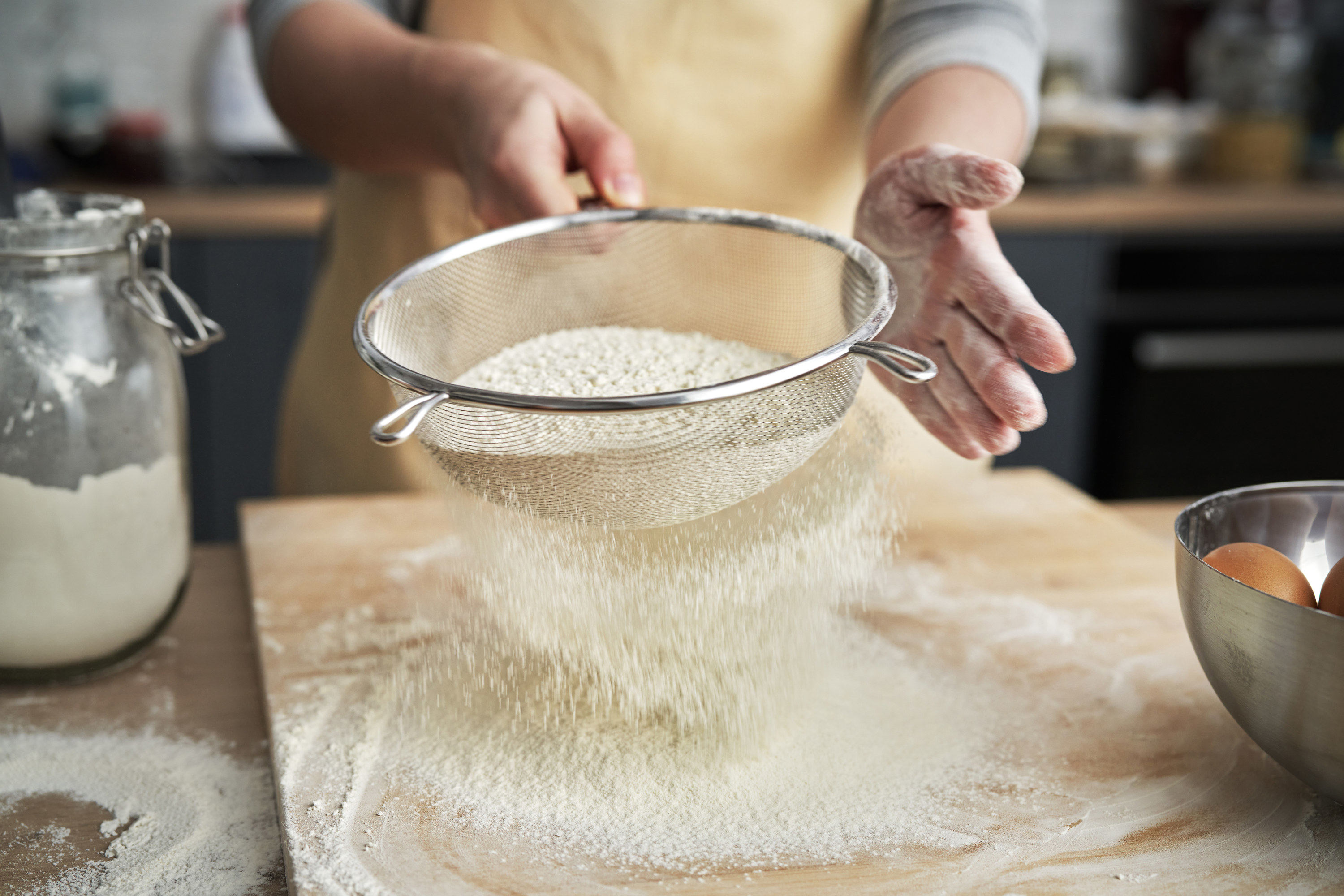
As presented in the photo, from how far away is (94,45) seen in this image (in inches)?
94.5

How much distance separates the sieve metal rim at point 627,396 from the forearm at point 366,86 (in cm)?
15

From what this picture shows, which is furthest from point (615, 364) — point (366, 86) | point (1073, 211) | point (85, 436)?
point (1073, 211)

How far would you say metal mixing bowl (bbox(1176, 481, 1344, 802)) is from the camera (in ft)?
1.78

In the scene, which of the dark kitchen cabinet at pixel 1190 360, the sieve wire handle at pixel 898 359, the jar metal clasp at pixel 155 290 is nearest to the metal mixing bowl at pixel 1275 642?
the sieve wire handle at pixel 898 359

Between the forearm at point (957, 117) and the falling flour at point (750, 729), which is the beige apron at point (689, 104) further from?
the falling flour at point (750, 729)

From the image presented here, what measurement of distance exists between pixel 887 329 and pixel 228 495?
1.63 m

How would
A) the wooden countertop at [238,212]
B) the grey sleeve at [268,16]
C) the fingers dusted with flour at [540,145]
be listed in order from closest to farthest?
1. the fingers dusted with flour at [540,145]
2. the grey sleeve at [268,16]
3. the wooden countertop at [238,212]

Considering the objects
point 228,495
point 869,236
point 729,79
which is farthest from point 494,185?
point 228,495

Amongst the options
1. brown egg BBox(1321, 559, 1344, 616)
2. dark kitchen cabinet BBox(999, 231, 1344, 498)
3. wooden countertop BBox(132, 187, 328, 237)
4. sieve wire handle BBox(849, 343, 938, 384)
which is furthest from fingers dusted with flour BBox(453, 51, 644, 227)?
dark kitchen cabinet BBox(999, 231, 1344, 498)

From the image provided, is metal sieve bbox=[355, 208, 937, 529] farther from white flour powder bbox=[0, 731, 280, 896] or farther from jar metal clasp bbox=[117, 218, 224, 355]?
white flour powder bbox=[0, 731, 280, 896]

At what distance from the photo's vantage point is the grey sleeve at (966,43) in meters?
0.95

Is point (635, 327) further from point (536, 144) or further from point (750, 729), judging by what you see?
point (750, 729)

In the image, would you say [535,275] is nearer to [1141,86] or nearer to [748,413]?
[748,413]

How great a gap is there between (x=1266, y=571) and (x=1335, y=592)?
34 millimetres
